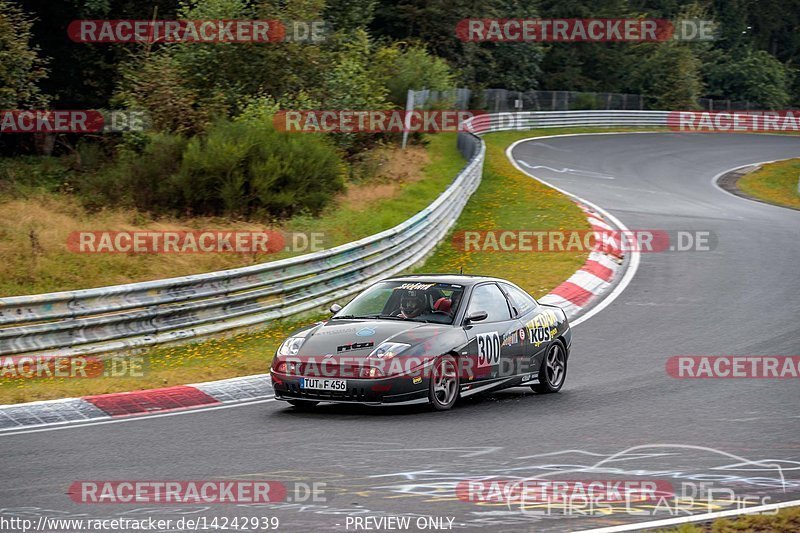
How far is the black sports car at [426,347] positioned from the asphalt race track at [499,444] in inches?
10.4

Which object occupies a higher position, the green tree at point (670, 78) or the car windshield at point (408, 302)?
the green tree at point (670, 78)

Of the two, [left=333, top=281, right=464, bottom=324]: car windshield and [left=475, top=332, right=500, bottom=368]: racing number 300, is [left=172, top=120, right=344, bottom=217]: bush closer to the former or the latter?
[left=333, top=281, right=464, bottom=324]: car windshield

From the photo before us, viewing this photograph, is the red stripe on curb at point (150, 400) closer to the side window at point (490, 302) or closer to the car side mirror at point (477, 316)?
the car side mirror at point (477, 316)

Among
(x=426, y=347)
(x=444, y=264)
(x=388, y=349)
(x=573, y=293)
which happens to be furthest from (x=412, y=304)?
(x=444, y=264)

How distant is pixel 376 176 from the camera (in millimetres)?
26734

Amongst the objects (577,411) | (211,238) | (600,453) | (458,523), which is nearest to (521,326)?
(577,411)

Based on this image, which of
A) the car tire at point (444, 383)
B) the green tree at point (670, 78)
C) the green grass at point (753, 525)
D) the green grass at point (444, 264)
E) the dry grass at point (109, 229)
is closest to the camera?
the green grass at point (753, 525)

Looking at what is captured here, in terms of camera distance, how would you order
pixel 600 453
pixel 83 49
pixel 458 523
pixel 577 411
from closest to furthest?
pixel 458 523 → pixel 600 453 → pixel 577 411 → pixel 83 49

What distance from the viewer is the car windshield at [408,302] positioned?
10.7m

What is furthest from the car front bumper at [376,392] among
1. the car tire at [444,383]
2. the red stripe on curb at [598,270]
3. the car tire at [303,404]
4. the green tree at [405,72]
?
the green tree at [405,72]

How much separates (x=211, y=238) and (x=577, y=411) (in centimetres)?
882

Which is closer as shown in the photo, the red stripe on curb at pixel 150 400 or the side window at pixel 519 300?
the red stripe on curb at pixel 150 400

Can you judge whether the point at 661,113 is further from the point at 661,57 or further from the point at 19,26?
the point at 19,26

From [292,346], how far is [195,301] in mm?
3866
